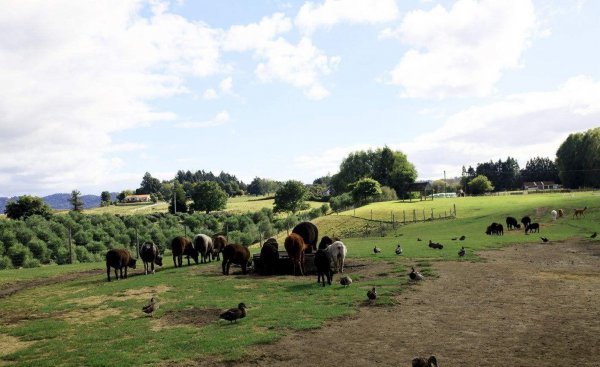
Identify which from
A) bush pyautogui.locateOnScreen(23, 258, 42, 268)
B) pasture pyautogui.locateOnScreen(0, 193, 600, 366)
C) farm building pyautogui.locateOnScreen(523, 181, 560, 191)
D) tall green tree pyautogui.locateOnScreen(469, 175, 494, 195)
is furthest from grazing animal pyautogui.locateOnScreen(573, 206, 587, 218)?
farm building pyautogui.locateOnScreen(523, 181, 560, 191)

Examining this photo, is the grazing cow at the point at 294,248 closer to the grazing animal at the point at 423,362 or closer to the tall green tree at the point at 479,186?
the grazing animal at the point at 423,362

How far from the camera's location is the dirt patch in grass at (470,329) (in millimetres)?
10625

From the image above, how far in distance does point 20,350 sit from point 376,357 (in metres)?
10.3

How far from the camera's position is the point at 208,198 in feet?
417

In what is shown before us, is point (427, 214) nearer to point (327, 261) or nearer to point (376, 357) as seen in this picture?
point (327, 261)

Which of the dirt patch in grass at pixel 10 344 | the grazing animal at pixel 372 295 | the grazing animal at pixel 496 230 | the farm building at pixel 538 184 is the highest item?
the farm building at pixel 538 184

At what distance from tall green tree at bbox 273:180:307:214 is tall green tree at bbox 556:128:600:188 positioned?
71795 mm

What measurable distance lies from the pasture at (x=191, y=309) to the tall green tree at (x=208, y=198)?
94.9m

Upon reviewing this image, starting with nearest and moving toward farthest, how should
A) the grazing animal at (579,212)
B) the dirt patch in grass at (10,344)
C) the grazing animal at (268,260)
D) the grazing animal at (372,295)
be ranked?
the dirt patch in grass at (10,344) < the grazing animal at (372,295) < the grazing animal at (268,260) < the grazing animal at (579,212)

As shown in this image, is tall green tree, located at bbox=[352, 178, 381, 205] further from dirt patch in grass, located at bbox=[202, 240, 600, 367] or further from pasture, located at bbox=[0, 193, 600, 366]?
dirt patch in grass, located at bbox=[202, 240, 600, 367]

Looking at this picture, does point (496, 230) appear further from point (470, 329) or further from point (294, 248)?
point (470, 329)

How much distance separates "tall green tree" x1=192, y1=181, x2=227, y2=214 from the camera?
417ft

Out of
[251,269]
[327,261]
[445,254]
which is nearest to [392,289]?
[327,261]

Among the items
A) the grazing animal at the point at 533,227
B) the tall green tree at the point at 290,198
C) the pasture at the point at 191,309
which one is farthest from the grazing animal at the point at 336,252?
the tall green tree at the point at 290,198
